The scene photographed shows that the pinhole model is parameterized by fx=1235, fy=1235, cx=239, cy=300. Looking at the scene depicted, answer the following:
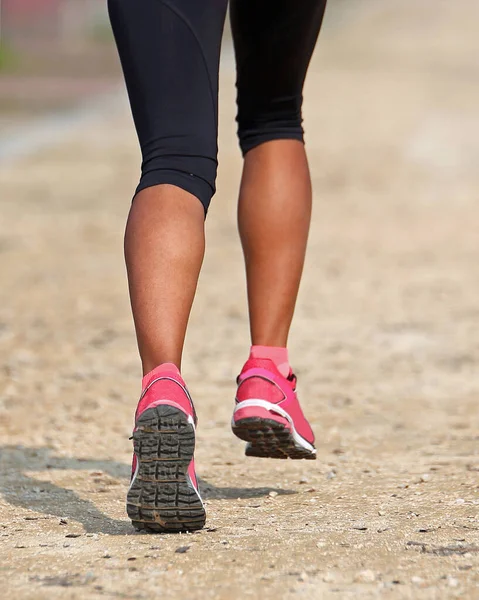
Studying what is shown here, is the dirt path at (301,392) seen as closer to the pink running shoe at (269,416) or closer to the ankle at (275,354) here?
the pink running shoe at (269,416)

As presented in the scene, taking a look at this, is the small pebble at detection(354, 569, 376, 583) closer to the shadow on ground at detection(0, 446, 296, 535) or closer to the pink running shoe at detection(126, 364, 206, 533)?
the pink running shoe at detection(126, 364, 206, 533)

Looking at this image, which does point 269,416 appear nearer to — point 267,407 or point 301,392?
point 267,407

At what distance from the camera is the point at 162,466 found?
6.73 ft

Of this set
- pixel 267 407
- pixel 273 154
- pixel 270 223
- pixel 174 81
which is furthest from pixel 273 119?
pixel 267 407

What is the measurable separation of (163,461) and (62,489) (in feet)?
2.48

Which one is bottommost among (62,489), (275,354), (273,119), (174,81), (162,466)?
(162,466)

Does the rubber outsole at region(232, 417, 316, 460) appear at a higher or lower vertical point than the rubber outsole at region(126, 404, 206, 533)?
higher

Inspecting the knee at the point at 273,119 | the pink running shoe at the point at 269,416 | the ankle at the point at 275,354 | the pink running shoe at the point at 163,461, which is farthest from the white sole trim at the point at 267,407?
the knee at the point at 273,119

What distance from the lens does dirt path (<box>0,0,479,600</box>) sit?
1979mm

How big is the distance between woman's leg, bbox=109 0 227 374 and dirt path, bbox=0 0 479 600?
417 mm

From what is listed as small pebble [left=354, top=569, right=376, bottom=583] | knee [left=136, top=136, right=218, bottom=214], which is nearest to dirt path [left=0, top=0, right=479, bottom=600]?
small pebble [left=354, top=569, right=376, bottom=583]

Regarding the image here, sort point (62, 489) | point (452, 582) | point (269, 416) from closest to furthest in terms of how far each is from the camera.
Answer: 1. point (452, 582)
2. point (269, 416)
3. point (62, 489)

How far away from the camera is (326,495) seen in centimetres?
263

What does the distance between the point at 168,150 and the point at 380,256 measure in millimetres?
4644
